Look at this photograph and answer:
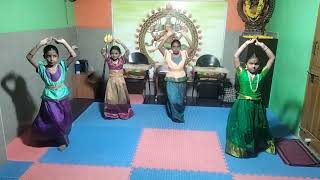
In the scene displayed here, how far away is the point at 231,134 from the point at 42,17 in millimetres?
3698

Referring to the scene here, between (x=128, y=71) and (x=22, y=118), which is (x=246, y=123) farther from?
(x=22, y=118)

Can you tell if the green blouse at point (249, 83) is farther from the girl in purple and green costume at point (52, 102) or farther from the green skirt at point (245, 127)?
the girl in purple and green costume at point (52, 102)

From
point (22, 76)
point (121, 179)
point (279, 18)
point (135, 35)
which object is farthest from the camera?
point (135, 35)

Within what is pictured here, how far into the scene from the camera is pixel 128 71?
5836mm

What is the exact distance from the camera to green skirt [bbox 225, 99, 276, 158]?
3.63 m

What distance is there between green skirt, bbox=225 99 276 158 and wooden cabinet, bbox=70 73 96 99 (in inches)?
139

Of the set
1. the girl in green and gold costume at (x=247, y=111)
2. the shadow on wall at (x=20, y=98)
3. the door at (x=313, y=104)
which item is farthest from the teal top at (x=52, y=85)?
the door at (x=313, y=104)

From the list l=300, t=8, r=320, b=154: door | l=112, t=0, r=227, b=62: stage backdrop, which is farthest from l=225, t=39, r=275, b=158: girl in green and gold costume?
l=112, t=0, r=227, b=62: stage backdrop

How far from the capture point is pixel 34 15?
4648mm

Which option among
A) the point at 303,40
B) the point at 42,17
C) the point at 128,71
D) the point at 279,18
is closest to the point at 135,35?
the point at 128,71

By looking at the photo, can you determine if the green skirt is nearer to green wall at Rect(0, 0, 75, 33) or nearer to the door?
the door

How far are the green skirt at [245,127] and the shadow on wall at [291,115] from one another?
929 mm

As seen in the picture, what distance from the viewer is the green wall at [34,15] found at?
391 cm

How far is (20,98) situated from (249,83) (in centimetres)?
334
